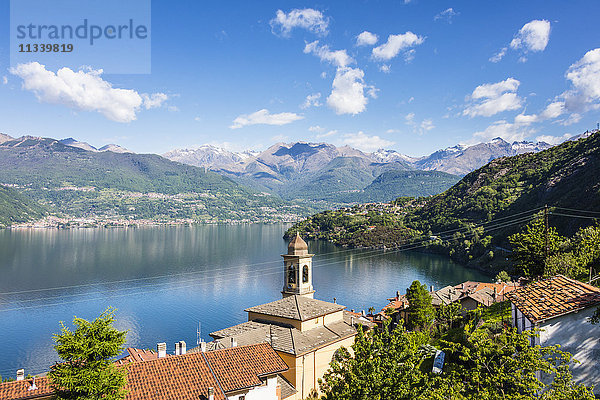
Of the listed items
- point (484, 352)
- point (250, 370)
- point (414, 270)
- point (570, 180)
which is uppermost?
point (570, 180)

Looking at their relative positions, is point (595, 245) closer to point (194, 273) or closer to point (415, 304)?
point (415, 304)

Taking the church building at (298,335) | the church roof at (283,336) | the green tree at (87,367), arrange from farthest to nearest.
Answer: the church roof at (283,336), the church building at (298,335), the green tree at (87,367)

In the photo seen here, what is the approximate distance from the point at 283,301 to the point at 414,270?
64.2 m

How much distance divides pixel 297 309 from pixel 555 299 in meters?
12.8

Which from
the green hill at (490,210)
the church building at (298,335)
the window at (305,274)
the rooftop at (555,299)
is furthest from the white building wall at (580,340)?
the green hill at (490,210)

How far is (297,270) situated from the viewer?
2591 cm

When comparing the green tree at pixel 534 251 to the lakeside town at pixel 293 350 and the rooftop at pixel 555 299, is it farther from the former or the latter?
the rooftop at pixel 555 299

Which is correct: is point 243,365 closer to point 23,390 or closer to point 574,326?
point 23,390

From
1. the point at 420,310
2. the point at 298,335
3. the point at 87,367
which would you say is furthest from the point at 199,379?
the point at 420,310

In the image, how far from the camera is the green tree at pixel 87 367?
40.6ft

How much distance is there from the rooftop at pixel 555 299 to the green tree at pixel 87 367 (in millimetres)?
13331

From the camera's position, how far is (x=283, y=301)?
2372 cm

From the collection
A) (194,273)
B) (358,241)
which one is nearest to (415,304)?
(194,273)

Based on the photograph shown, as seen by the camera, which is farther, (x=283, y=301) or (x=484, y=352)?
(x=283, y=301)
